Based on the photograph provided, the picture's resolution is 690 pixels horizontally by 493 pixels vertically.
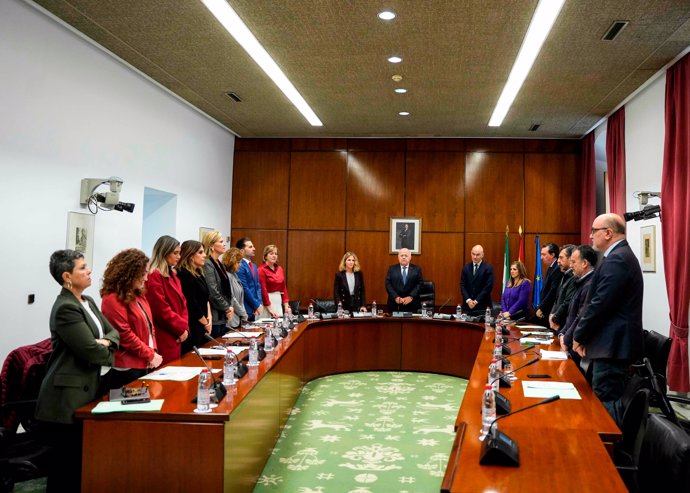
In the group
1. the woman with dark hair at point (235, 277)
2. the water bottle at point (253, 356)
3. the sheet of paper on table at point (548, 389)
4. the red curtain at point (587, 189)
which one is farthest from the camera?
the red curtain at point (587, 189)

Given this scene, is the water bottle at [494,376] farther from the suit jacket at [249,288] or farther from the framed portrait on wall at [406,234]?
the framed portrait on wall at [406,234]

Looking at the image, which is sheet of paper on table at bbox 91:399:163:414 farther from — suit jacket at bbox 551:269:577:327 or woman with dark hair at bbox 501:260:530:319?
woman with dark hair at bbox 501:260:530:319

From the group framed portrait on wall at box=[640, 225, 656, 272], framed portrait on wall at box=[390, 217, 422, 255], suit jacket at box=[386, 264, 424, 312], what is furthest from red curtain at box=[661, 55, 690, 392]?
framed portrait on wall at box=[390, 217, 422, 255]

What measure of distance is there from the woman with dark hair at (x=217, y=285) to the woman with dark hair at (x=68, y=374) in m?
2.18

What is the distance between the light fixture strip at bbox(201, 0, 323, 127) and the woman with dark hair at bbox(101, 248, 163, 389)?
232cm

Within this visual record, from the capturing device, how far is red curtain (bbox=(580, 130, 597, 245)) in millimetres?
8508

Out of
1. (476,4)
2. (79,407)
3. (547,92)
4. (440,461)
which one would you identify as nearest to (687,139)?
(547,92)

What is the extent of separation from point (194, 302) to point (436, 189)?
223 inches

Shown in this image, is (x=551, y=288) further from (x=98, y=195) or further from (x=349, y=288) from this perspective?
(x=98, y=195)

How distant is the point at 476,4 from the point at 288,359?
128 inches

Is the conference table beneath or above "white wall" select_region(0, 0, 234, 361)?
beneath

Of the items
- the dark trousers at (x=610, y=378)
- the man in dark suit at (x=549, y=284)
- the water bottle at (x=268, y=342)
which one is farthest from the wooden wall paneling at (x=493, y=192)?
the dark trousers at (x=610, y=378)

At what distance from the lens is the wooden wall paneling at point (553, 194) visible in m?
9.14

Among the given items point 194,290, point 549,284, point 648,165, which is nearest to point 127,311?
point 194,290
